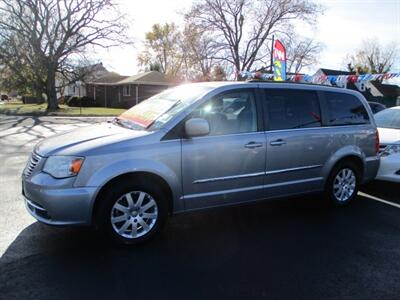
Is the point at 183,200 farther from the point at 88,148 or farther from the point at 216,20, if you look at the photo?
the point at 216,20

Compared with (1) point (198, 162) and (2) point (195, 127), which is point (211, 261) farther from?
(2) point (195, 127)

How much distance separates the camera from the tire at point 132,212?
3.99 m

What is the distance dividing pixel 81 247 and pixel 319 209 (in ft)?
11.5

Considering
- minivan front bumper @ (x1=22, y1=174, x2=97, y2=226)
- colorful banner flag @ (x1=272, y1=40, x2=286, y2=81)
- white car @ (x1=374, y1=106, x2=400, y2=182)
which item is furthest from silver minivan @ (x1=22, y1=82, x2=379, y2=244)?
colorful banner flag @ (x1=272, y1=40, x2=286, y2=81)

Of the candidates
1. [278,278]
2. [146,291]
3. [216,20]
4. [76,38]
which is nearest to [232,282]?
[278,278]

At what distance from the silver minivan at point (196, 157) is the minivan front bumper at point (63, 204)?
1 cm

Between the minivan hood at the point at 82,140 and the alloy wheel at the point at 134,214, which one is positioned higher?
the minivan hood at the point at 82,140

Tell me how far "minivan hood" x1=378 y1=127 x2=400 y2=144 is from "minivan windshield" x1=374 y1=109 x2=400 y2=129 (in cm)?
32

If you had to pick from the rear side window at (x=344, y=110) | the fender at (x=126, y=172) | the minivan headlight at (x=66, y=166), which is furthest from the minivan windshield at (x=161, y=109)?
the rear side window at (x=344, y=110)

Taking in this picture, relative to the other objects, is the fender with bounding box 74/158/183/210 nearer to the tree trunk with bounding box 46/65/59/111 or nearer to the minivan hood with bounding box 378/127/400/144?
the minivan hood with bounding box 378/127/400/144

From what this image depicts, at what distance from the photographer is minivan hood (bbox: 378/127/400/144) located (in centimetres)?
679

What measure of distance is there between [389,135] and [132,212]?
524cm

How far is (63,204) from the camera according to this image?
149 inches

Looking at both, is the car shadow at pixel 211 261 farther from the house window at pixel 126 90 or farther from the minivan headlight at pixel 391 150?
the house window at pixel 126 90
